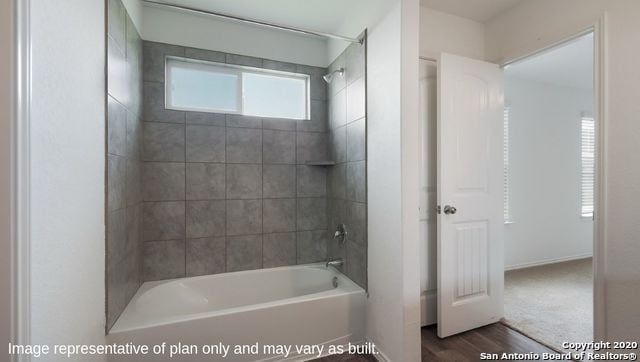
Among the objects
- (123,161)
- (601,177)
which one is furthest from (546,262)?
(123,161)

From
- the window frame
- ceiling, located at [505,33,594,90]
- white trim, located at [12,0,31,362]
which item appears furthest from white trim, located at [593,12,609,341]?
white trim, located at [12,0,31,362]

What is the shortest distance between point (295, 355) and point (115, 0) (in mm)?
2400

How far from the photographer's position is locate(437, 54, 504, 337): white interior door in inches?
78.7

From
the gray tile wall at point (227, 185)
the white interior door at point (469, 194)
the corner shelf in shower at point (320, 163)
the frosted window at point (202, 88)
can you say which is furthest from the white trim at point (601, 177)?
the frosted window at point (202, 88)

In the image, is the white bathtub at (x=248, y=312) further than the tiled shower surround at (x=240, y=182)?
No

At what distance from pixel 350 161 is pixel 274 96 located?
998 millimetres

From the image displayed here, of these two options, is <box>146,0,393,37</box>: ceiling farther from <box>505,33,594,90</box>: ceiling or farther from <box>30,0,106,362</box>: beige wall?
<box>505,33,594,90</box>: ceiling

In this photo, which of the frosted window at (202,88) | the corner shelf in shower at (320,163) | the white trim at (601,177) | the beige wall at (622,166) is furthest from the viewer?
the corner shelf in shower at (320,163)

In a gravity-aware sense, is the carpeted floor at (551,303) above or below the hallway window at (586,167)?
below

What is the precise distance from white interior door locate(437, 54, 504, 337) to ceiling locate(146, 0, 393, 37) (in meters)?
0.71

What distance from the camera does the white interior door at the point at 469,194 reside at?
200cm

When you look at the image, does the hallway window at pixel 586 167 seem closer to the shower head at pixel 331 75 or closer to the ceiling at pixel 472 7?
the ceiling at pixel 472 7

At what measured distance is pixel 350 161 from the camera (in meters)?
2.13

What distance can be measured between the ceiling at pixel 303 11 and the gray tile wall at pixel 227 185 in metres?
0.34
